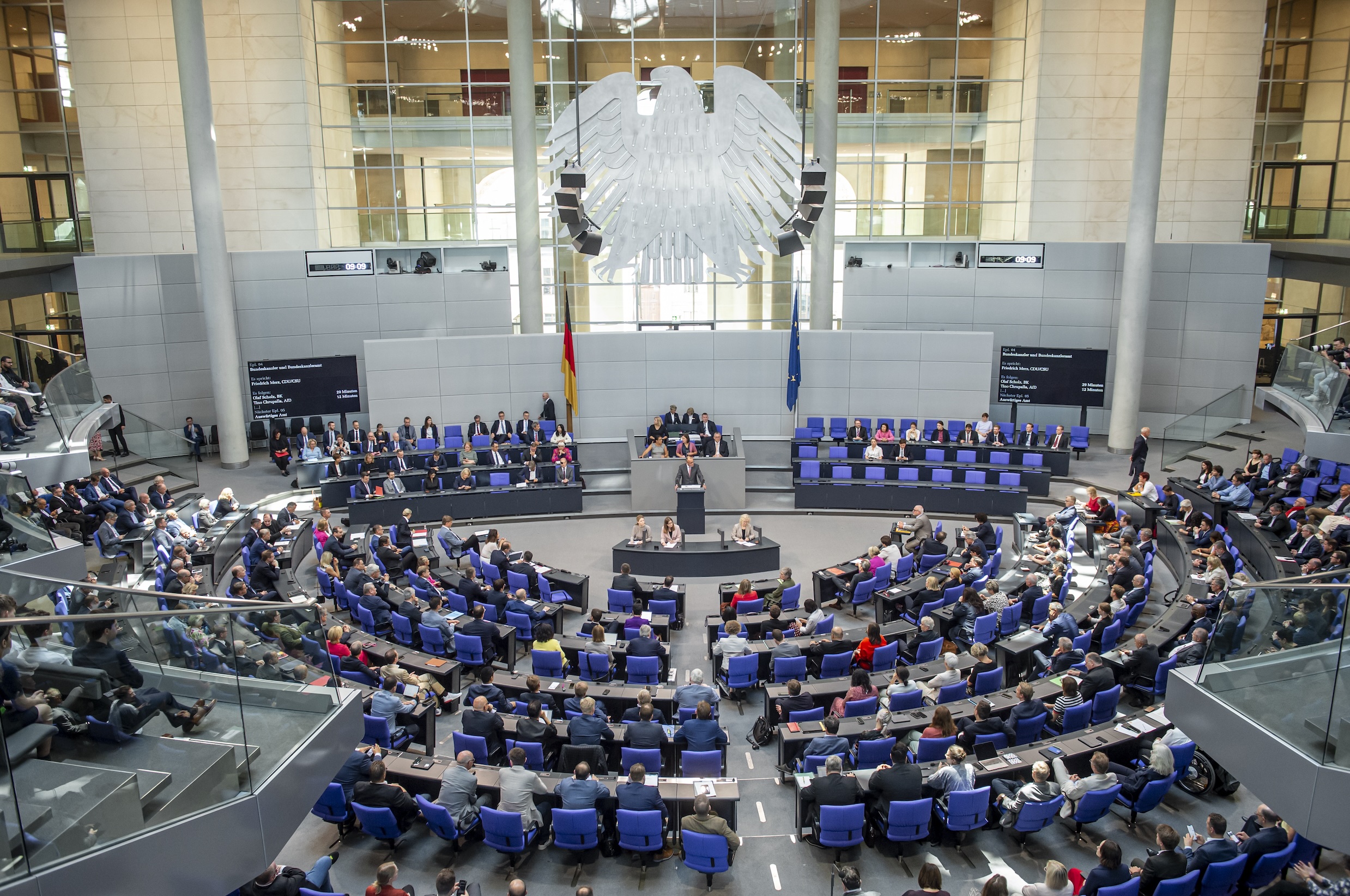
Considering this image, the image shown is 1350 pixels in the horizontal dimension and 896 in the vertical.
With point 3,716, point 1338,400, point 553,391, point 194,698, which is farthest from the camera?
point 553,391

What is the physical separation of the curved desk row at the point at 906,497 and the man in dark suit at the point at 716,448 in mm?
1530

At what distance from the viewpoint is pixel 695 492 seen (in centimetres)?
1719

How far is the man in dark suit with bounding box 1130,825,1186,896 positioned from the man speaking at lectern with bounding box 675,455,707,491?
1130 centimetres

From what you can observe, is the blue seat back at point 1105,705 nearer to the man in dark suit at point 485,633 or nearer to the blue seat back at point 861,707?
the blue seat back at point 861,707

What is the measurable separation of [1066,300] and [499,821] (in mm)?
19854

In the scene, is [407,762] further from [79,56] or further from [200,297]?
[79,56]

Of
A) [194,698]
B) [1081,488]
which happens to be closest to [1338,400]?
[1081,488]

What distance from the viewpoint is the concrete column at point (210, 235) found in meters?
19.3

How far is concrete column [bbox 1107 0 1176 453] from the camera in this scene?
2002 centimetres

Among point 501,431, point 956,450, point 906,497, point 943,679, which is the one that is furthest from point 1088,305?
point 943,679

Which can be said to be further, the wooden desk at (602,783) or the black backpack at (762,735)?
the black backpack at (762,735)

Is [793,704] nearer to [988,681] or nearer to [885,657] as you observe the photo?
[885,657]

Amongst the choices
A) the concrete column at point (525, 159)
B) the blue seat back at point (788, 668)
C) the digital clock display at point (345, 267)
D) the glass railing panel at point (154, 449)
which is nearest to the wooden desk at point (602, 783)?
the blue seat back at point (788, 668)

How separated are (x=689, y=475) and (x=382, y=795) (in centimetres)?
1033
